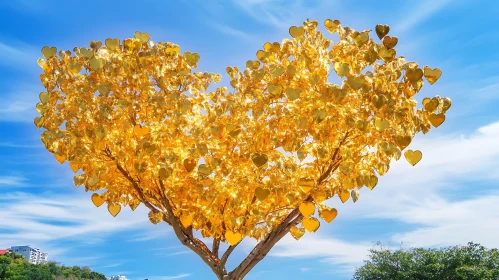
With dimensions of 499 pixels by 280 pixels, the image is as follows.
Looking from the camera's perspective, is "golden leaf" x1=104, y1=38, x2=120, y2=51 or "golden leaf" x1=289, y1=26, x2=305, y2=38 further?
"golden leaf" x1=104, y1=38, x2=120, y2=51

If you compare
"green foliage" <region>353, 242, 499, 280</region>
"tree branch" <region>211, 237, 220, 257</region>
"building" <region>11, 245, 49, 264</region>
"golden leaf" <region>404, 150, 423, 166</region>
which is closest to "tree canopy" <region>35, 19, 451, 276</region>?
"golden leaf" <region>404, 150, 423, 166</region>

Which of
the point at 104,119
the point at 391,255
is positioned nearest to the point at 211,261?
the point at 104,119

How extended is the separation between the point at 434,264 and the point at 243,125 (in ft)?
57.1

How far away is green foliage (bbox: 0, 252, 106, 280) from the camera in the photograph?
55156mm

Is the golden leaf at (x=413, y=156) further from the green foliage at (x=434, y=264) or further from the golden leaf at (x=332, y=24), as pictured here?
the green foliage at (x=434, y=264)

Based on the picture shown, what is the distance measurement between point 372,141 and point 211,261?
86.8 inches

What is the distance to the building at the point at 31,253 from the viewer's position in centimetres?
11975

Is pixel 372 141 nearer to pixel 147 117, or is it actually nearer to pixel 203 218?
pixel 203 218

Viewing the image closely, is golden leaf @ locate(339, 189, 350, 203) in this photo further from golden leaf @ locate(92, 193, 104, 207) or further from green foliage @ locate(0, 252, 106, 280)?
green foliage @ locate(0, 252, 106, 280)

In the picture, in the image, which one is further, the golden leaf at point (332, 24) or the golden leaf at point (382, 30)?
the golden leaf at point (332, 24)

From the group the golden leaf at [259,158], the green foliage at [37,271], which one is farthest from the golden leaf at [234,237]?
the green foliage at [37,271]

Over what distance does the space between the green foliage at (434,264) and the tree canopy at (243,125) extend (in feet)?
54.0

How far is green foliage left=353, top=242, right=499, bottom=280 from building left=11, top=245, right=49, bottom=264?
116 meters

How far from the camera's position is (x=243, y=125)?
4473 millimetres
